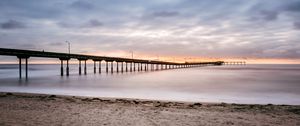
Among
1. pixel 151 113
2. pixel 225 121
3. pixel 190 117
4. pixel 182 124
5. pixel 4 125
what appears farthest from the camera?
pixel 151 113

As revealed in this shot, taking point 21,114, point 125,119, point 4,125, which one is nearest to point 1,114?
point 21,114

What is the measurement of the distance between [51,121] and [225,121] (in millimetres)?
5494

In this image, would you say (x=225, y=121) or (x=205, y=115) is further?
(x=205, y=115)

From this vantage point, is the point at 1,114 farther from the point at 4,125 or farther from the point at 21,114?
the point at 4,125

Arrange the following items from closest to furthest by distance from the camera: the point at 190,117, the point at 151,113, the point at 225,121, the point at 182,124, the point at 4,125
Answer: the point at 4,125, the point at 182,124, the point at 225,121, the point at 190,117, the point at 151,113

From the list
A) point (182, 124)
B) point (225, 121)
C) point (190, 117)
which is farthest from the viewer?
point (190, 117)

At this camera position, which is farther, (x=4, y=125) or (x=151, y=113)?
(x=151, y=113)

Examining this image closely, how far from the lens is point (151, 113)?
968 cm

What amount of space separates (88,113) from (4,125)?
2.95m

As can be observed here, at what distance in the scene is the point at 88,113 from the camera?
9438mm

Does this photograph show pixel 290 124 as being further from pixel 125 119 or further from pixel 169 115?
pixel 125 119

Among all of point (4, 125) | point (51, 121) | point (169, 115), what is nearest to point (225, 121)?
point (169, 115)

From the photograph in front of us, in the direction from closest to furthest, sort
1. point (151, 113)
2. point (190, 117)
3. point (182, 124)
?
point (182, 124) → point (190, 117) → point (151, 113)

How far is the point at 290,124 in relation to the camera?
814cm
